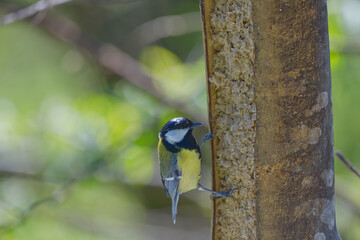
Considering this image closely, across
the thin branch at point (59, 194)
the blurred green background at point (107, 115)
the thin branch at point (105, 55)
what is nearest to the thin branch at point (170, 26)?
the blurred green background at point (107, 115)

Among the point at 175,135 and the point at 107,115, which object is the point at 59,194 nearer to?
the point at 107,115

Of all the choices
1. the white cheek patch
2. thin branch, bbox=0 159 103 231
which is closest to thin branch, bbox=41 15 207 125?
thin branch, bbox=0 159 103 231

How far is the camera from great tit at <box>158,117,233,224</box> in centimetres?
131

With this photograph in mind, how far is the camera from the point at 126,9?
3.69 meters

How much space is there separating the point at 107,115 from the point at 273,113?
1552mm

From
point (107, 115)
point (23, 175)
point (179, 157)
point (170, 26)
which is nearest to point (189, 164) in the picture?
point (179, 157)

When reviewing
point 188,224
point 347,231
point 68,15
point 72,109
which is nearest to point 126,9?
point 68,15

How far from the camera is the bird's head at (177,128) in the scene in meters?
1.30

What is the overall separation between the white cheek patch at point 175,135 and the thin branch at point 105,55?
125 cm

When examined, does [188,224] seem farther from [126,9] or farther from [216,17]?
[216,17]

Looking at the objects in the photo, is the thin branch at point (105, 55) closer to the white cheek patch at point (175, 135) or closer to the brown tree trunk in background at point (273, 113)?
the white cheek patch at point (175, 135)

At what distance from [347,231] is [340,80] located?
3.50 ft

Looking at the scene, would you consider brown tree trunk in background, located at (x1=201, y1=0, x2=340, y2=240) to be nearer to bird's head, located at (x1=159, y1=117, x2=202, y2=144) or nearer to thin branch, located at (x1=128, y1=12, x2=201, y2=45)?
bird's head, located at (x1=159, y1=117, x2=202, y2=144)

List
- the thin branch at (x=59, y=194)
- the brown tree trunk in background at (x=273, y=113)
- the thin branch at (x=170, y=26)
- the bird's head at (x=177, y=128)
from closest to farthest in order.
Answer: the brown tree trunk in background at (x=273, y=113) → the bird's head at (x=177, y=128) → the thin branch at (x=59, y=194) → the thin branch at (x=170, y=26)
